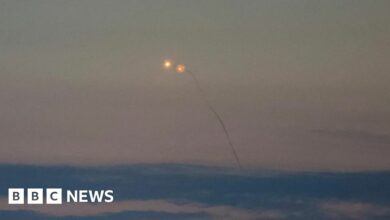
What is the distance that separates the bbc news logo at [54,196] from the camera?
15.0 ft

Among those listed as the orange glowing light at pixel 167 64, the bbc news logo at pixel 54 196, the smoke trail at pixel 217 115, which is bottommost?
the bbc news logo at pixel 54 196

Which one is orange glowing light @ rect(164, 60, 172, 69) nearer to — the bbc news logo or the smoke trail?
the smoke trail

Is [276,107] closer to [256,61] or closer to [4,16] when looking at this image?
[256,61]

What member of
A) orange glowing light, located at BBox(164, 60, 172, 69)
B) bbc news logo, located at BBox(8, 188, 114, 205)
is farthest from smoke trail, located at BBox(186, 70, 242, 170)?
bbc news logo, located at BBox(8, 188, 114, 205)

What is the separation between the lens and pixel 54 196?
461 cm

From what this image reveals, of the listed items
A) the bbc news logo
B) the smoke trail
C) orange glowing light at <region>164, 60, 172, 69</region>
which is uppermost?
orange glowing light at <region>164, 60, 172, 69</region>

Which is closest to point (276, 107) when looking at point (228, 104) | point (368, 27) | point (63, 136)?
point (228, 104)

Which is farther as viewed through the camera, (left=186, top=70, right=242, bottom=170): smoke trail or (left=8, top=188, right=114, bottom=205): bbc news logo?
(left=186, top=70, right=242, bottom=170): smoke trail

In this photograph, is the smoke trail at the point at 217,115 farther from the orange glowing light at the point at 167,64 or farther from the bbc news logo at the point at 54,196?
the bbc news logo at the point at 54,196

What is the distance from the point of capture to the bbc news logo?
4.57m

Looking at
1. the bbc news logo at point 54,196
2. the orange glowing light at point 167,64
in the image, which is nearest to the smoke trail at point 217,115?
the orange glowing light at point 167,64

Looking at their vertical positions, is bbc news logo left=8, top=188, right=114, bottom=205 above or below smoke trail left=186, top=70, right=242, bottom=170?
below

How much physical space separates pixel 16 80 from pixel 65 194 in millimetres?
594

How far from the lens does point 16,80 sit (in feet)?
15.0
